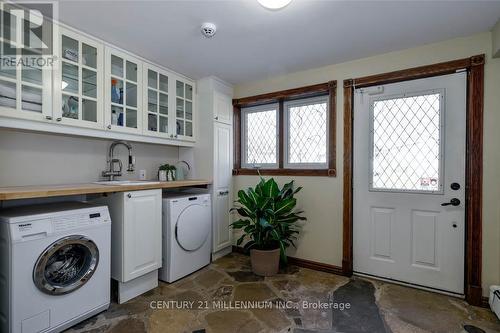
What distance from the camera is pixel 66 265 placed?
176cm

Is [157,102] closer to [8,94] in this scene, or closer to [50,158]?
[50,158]

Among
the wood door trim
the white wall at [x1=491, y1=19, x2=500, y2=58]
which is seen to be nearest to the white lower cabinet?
the wood door trim

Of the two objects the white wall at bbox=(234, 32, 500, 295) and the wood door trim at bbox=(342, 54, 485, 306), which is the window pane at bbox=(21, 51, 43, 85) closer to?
the white wall at bbox=(234, 32, 500, 295)

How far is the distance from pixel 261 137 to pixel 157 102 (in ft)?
4.33

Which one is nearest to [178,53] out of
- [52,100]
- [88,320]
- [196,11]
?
[196,11]

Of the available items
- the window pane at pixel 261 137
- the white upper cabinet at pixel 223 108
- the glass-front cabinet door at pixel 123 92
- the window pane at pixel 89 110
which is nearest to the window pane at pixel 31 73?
the window pane at pixel 89 110

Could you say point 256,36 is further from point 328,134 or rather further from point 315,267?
point 315,267

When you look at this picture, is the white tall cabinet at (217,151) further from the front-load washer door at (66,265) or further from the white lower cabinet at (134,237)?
the front-load washer door at (66,265)

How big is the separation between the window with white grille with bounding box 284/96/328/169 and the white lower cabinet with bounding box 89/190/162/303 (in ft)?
5.30

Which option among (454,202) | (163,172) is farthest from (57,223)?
(454,202)

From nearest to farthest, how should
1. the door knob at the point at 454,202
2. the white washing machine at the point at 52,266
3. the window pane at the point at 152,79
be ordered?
the white washing machine at the point at 52,266, the door knob at the point at 454,202, the window pane at the point at 152,79

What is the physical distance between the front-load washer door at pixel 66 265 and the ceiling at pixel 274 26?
161cm

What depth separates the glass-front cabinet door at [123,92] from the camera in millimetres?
2221

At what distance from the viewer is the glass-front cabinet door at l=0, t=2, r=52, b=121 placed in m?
1.65
